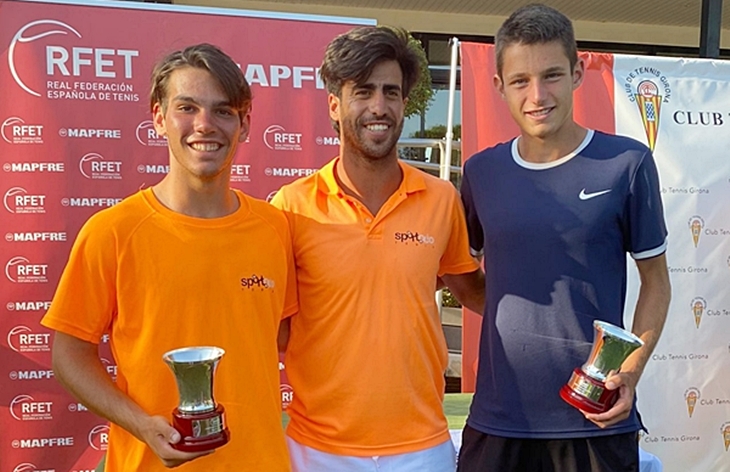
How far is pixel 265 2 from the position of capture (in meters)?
8.03

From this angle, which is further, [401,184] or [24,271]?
[24,271]

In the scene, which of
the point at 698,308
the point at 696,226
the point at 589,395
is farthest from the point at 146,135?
the point at 698,308

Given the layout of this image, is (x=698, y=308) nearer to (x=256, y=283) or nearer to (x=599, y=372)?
(x=599, y=372)

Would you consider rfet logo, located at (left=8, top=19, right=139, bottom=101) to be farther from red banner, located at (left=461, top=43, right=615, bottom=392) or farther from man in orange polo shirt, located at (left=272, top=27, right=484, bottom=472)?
red banner, located at (left=461, top=43, right=615, bottom=392)

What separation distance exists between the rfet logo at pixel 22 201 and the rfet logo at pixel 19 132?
25 centimetres

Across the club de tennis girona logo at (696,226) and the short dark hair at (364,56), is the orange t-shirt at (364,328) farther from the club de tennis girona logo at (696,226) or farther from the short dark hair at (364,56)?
the club de tennis girona logo at (696,226)

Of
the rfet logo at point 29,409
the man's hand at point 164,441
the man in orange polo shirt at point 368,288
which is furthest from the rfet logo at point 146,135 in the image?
the man's hand at point 164,441

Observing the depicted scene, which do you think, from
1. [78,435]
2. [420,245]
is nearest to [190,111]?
[420,245]

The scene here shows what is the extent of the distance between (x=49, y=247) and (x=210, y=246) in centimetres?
203

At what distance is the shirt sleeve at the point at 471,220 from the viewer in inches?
94.7

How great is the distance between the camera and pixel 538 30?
6.94 feet

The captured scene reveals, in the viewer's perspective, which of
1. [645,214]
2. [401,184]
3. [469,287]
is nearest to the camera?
[645,214]

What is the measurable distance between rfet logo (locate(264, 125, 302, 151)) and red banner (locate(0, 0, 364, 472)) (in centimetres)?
44

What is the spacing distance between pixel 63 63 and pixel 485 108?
2.32m
